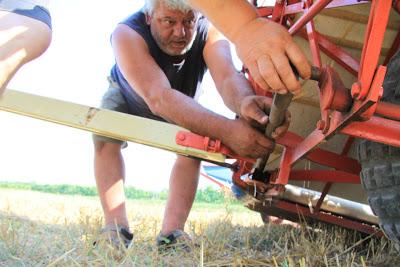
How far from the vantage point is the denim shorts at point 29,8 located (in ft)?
4.91

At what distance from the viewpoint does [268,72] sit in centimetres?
124

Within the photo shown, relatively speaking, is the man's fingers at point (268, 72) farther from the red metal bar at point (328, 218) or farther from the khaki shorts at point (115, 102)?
the red metal bar at point (328, 218)

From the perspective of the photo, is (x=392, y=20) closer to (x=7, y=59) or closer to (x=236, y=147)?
(x=236, y=147)

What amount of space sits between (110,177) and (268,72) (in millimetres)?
1894

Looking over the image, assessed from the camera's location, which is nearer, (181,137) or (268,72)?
(268,72)

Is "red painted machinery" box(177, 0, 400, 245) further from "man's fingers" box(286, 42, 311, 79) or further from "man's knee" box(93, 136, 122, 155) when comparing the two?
"man's knee" box(93, 136, 122, 155)

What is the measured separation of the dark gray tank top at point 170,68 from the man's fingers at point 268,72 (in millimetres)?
1718

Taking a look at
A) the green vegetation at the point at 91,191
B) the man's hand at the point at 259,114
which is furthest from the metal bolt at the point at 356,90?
the green vegetation at the point at 91,191

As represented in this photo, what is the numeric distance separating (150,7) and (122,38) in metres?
0.34

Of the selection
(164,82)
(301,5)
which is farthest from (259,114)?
(164,82)

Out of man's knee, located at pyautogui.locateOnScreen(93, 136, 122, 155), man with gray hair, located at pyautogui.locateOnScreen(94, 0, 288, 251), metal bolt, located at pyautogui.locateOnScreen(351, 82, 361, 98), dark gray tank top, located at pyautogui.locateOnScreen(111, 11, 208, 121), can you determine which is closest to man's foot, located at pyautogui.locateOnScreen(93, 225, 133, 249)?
man with gray hair, located at pyautogui.locateOnScreen(94, 0, 288, 251)

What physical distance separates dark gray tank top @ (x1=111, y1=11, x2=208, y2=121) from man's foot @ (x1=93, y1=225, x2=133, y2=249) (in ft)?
2.35

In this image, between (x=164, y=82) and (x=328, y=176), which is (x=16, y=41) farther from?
(x=328, y=176)

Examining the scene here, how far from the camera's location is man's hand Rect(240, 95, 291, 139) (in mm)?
1926
